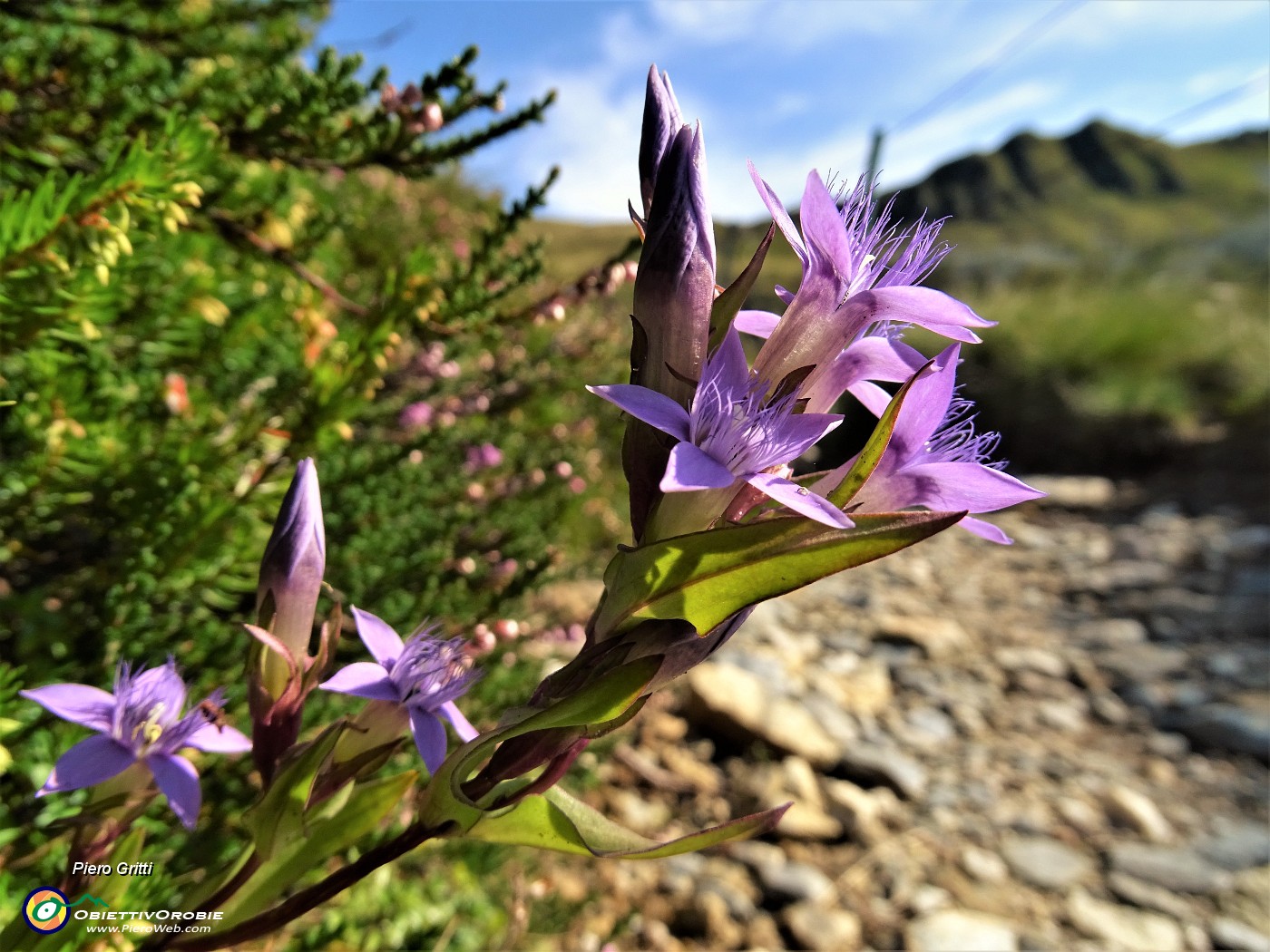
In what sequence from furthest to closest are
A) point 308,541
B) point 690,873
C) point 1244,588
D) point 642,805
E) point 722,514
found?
point 1244,588, point 642,805, point 690,873, point 308,541, point 722,514

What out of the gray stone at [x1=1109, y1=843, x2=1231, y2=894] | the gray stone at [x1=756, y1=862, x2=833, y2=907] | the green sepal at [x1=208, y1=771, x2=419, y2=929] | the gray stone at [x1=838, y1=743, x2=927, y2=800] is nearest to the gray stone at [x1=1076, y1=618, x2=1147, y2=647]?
the gray stone at [x1=1109, y1=843, x2=1231, y2=894]

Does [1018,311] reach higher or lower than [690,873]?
higher

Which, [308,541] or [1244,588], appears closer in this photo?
[308,541]

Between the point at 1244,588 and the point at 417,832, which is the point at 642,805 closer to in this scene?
the point at 417,832

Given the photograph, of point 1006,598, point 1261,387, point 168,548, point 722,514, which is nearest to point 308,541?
point 722,514

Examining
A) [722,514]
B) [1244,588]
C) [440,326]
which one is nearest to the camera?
[722,514]

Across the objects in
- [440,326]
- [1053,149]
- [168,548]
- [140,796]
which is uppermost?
[1053,149]

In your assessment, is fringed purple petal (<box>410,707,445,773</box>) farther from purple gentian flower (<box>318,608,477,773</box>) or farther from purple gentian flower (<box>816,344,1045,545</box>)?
purple gentian flower (<box>816,344,1045,545</box>)
